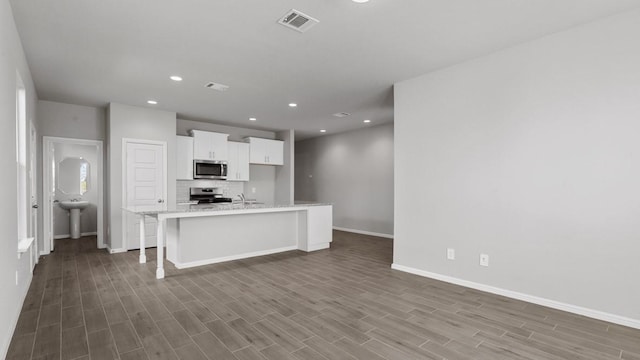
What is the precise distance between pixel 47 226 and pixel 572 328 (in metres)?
7.21

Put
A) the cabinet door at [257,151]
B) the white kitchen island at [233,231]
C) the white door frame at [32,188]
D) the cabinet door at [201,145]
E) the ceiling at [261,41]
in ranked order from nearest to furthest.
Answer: the ceiling at [261,41] → the white door frame at [32,188] → the white kitchen island at [233,231] → the cabinet door at [201,145] → the cabinet door at [257,151]

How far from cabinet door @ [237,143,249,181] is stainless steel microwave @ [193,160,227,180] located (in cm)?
42

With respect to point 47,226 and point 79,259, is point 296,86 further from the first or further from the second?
point 47,226

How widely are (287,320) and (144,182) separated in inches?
171

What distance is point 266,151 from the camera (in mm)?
7793

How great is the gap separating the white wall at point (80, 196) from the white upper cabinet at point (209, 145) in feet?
9.19

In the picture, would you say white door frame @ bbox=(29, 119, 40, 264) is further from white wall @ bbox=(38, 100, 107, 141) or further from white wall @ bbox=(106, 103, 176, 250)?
white wall @ bbox=(106, 103, 176, 250)

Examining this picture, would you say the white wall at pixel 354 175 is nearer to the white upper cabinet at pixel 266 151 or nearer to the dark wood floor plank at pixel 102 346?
the white upper cabinet at pixel 266 151

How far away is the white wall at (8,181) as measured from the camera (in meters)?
2.14

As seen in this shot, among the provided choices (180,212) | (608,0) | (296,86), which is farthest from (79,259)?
(608,0)

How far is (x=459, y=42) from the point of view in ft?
10.3

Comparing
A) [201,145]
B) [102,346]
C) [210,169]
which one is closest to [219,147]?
[201,145]

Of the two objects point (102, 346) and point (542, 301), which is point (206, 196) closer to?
point (102, 346)

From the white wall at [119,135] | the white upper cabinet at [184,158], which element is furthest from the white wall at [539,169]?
the white wall at [119,135]
